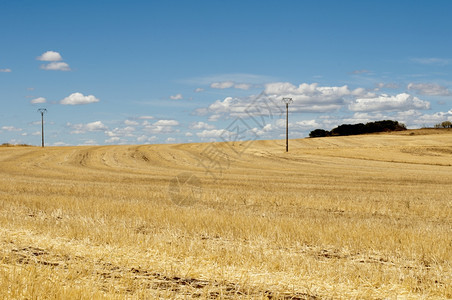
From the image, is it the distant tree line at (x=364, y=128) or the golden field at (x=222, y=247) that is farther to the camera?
the distant tree line at (x=364, y=128)

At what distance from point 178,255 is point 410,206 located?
10.6 metres

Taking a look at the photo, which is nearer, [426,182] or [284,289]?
[284,289]

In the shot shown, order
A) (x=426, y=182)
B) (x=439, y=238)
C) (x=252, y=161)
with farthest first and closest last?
(x=252, y=161)
(x=426, y=182)
(x=439, y=238)

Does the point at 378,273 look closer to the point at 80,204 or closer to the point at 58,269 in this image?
the point at 58,269

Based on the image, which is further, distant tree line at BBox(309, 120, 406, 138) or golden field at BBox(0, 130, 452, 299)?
distant tree line at BBox(309, 120, 406, 138)

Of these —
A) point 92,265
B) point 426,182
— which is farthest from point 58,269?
point 426,182

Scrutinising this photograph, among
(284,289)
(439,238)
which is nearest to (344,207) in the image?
(439,238)

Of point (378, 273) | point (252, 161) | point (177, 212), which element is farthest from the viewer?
point (252, 161)

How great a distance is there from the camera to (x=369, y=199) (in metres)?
17.8

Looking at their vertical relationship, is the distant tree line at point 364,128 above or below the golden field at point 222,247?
above

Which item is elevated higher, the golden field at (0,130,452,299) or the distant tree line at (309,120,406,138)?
the distant tree line at (309,120,406,138)

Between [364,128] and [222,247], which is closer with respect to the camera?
[222,247]

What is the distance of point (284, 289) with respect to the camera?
22.5 ft

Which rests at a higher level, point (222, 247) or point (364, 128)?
point (364, 128)
